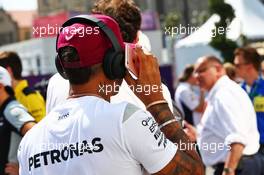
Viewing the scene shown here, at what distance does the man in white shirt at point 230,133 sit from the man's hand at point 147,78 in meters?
2.55

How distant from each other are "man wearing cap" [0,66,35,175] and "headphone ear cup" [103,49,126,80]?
170 centimetres

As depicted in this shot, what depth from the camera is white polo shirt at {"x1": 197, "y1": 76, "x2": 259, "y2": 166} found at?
4.48 metres

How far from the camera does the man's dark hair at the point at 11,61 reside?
14.0ft

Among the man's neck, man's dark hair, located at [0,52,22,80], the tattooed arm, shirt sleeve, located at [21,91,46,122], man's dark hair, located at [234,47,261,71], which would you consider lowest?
the man's neck

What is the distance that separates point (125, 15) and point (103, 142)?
76 centimetres

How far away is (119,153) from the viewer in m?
1.88

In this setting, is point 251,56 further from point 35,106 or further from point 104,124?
point 104,124

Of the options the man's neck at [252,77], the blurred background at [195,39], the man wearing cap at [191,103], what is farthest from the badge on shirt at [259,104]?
the blurred background at [195,39]

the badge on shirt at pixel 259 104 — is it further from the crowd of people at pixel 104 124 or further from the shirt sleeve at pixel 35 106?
the crowd of people at pixel 104 124

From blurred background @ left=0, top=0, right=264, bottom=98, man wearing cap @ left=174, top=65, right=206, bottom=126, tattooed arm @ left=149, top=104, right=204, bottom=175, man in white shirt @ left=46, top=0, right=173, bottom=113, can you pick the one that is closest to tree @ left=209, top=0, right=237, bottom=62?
blurred background @ left=0, top=0, right=264, bottom=98

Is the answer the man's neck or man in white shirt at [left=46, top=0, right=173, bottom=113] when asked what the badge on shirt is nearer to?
the man's neck

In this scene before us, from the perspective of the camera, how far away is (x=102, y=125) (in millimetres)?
1887

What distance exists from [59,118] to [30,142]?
0.48ft

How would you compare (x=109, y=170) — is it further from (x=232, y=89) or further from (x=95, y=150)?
(x=232, y=89)
